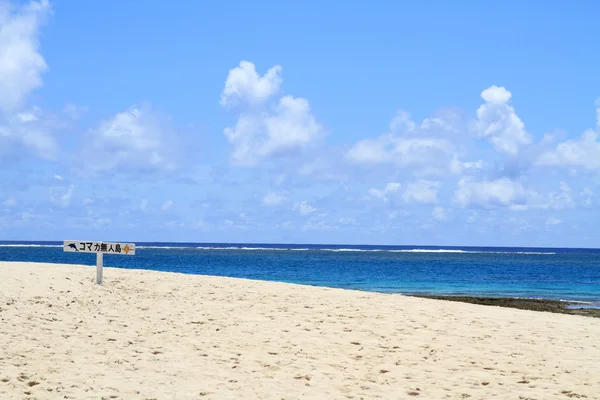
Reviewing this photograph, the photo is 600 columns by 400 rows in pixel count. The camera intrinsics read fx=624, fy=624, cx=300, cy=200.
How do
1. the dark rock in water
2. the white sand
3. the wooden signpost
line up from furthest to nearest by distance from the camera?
the dark rock in water → the wooden signpost → the white sand

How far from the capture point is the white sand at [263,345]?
1080 cm

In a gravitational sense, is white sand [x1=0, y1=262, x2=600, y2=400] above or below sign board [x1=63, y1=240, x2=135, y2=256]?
below

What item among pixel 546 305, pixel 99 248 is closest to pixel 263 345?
pixel 99 248

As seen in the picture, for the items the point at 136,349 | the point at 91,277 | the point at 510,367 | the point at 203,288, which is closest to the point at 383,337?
the point at 510,367

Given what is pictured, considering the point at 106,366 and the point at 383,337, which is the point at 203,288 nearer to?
the point at 383,337

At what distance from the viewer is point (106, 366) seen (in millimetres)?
11391

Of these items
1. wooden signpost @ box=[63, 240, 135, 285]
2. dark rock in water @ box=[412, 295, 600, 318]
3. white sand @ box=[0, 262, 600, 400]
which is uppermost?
→ wooden signpost @ box=[63, 240, 135, 285]

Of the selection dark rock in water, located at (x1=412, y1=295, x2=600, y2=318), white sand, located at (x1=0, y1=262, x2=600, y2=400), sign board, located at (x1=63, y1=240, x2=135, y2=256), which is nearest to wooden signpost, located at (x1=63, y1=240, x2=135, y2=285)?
sign board, located at (x1=63, y1=240, x2=135, y2=256)

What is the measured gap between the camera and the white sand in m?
10.8

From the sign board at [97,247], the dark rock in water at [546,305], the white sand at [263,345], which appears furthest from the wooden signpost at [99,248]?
the dark rock in water at [546,305]

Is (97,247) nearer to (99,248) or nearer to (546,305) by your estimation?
(99,248)

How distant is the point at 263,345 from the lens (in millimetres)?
13703

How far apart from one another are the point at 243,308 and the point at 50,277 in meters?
5.85

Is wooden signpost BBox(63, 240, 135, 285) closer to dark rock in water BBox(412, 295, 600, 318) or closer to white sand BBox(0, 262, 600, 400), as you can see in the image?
white sand BBox(0, 262, 600, 400)
